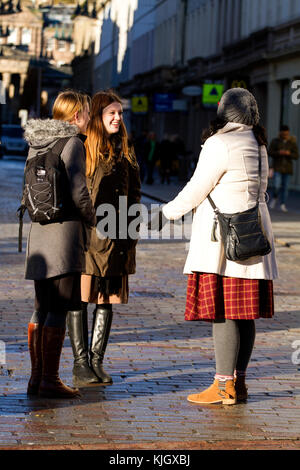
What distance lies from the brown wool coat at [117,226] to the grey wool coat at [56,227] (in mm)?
468

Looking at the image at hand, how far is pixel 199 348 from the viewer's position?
9.38 meters

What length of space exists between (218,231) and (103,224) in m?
0.86

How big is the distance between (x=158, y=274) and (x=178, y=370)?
21.3ft

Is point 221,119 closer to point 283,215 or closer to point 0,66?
point 283,215

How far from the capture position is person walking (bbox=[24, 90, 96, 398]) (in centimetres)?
717

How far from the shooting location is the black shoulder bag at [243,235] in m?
7.05

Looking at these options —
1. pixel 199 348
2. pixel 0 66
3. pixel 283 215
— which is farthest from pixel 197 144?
pixel 0 66

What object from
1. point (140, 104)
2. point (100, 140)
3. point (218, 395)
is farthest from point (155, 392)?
point (140, 104)

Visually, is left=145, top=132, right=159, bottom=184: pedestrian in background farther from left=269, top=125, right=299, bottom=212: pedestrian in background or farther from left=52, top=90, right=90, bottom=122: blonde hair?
left=52, top=90, right=90, bottom=122: blonde hair

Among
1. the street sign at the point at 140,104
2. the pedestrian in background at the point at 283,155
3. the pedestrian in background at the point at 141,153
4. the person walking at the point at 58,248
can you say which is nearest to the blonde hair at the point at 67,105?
the person walking at the point at 58,248

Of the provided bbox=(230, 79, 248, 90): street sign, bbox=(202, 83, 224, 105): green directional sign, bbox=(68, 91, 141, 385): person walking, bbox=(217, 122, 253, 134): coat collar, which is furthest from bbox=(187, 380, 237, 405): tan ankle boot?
bbox=(202, 83, 224, 105): green directional sign

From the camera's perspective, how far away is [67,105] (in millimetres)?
7359

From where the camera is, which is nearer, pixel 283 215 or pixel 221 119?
pixel 221 119

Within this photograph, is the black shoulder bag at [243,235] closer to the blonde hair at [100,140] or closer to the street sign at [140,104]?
the blonde hair at [100,140]
